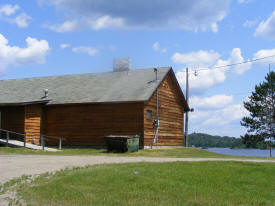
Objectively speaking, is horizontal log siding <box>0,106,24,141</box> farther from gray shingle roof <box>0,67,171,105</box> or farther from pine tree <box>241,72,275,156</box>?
pine tree <box>241,72,275,156</box>

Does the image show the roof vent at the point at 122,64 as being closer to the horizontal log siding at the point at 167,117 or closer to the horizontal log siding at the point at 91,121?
the horizontal log siding at the point at 167,117

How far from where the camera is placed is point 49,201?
9.24 meters

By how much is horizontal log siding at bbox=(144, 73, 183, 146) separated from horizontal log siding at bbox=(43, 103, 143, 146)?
113 centimetres

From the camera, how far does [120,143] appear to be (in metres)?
26.2

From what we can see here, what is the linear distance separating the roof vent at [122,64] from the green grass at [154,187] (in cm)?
2371

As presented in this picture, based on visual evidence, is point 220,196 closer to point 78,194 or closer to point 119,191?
point 119,191

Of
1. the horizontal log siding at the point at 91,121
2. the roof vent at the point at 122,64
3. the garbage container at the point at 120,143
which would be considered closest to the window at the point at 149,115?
the horizontal log siding at the point at 91,121

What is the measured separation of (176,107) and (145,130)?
705 cm

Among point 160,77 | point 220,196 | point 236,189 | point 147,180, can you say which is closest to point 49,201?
point 147,180

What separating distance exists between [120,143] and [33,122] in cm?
970

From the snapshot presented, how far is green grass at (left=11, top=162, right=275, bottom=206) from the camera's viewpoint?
9.47 meters

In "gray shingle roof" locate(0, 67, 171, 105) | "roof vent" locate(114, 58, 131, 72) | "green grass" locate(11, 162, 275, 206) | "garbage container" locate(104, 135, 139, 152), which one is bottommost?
"green grass" locate(11, 162, 275, 206)

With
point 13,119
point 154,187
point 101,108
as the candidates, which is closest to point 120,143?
point 101,108

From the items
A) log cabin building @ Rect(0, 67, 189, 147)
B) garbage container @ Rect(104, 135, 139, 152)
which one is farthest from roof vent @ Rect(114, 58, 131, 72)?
garbage container @ Rect(104, 135, 139, 152)
